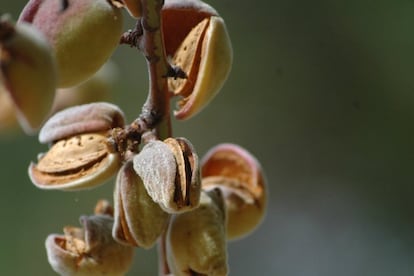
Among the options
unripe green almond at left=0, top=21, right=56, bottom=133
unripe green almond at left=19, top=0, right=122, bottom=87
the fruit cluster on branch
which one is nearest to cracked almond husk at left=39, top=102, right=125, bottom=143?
the fruit cluster on branch

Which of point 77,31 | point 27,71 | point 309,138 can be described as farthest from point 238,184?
point 309,138

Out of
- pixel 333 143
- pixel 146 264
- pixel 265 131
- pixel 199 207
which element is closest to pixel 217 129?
pixel 265 131

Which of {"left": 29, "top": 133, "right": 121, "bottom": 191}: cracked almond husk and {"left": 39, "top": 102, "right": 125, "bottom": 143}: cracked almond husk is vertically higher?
{"left": 39, "top": 102, "right": 125, "bottom": 143}: cracked almond husk

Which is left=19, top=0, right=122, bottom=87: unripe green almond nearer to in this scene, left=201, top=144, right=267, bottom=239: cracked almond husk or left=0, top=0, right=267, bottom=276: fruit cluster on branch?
left=0, top=0, right=267, bottom=276: fruit cluster on branch

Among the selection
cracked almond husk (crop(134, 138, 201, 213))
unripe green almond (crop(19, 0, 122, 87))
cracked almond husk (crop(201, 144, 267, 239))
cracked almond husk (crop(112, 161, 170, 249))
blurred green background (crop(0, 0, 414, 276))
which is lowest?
blurred green background (crop(0, 0, 414, 276))

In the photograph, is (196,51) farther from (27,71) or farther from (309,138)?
(309,138)

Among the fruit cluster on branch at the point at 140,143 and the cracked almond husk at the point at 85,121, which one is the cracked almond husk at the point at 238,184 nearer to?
the fruit cluster on branch at the point at 140,143

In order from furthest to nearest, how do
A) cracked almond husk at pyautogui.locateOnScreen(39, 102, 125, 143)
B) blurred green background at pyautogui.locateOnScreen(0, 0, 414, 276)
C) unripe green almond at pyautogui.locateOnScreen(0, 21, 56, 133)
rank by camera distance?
blurred green background at pyautogui.locateOnScreen(0, 0, 414, 276) → cracked almond husk at pyautogui.locateOnScreen(39, 102, 125, 143) → unripe green almond at pyautogui.locateOnScreen(0, 21, 56, 133)

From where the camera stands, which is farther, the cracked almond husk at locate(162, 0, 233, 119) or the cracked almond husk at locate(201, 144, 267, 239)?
the cracked almond husk at locate(201, 144, 267, 239)
